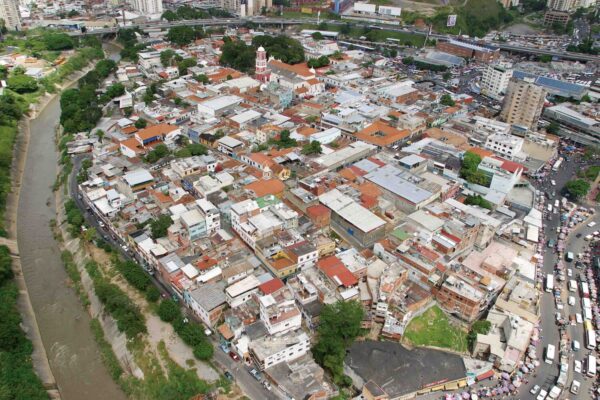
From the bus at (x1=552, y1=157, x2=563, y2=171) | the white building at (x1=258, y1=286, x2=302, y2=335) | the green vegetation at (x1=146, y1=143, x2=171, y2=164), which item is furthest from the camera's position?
the bus at (x1=552, y1=157, x2=563, y2=171)

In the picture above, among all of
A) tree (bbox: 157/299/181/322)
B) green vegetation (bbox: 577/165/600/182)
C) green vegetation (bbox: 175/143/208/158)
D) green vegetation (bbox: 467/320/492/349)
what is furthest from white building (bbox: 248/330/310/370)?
green vegetation (bbox: 577/165/600/182)

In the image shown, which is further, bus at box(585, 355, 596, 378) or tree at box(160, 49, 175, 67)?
tree at box(160, 49, 175, 67)

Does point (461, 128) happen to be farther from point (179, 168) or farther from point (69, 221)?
point (69, 221)

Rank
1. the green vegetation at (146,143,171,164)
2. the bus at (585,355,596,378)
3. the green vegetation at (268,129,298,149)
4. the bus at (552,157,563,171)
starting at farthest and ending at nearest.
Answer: the bus at (552,157,563,171)
the green vegetation at (268,129,298,149)
the green vegetation at (146,143,171,164)
the bus at (585,355,596,378)

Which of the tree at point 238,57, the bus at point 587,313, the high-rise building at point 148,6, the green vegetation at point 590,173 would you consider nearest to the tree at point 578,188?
the green vegetation at point 590,173

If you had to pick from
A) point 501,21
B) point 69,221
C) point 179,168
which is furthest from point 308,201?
point 501,21

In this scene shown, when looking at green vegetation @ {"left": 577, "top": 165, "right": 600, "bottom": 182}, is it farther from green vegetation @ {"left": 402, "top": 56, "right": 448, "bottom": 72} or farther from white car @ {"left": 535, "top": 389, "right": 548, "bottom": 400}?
green vegetation @ {"left": 402, "top": 56, "right": 448, "bottom": 72}
